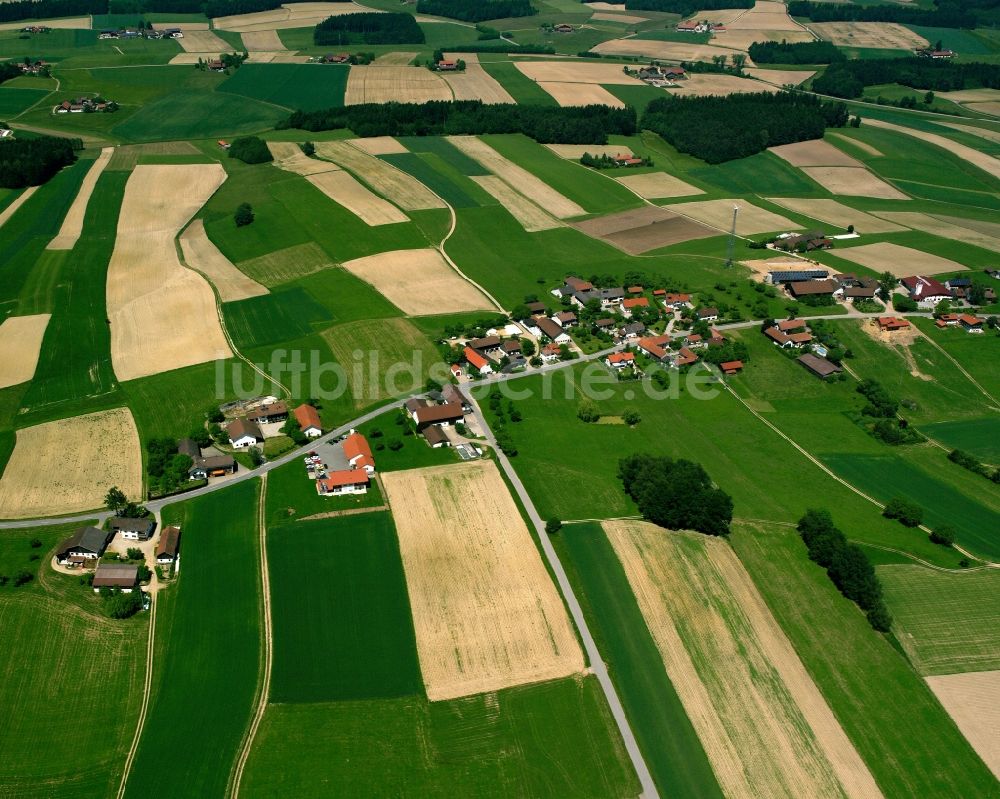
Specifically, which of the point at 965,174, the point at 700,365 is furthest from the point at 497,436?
the point at 965,174

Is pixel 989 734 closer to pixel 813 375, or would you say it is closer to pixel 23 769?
pixel 813 375

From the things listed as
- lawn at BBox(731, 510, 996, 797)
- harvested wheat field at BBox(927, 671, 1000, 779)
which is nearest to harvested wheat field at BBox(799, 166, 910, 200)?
lawn at BBox(731, 510, 996, 797)

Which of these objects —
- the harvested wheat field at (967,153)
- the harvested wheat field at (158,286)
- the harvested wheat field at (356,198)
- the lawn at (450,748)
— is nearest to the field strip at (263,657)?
the lawn at (450,748)

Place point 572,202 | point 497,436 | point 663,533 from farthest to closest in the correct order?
1. point 572,202
2. point 497,436
3. point 663,533

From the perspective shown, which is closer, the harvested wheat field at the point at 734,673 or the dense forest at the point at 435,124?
the harvested wheat field at the point at 734,673

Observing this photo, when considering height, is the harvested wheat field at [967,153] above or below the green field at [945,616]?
above

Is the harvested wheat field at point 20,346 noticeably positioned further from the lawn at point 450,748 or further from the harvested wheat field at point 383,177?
the harvested wheat field at point 383,177

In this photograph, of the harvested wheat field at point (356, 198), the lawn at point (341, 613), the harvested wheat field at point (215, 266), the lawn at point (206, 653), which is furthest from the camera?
the harvested wheat field at point (356, 198)
